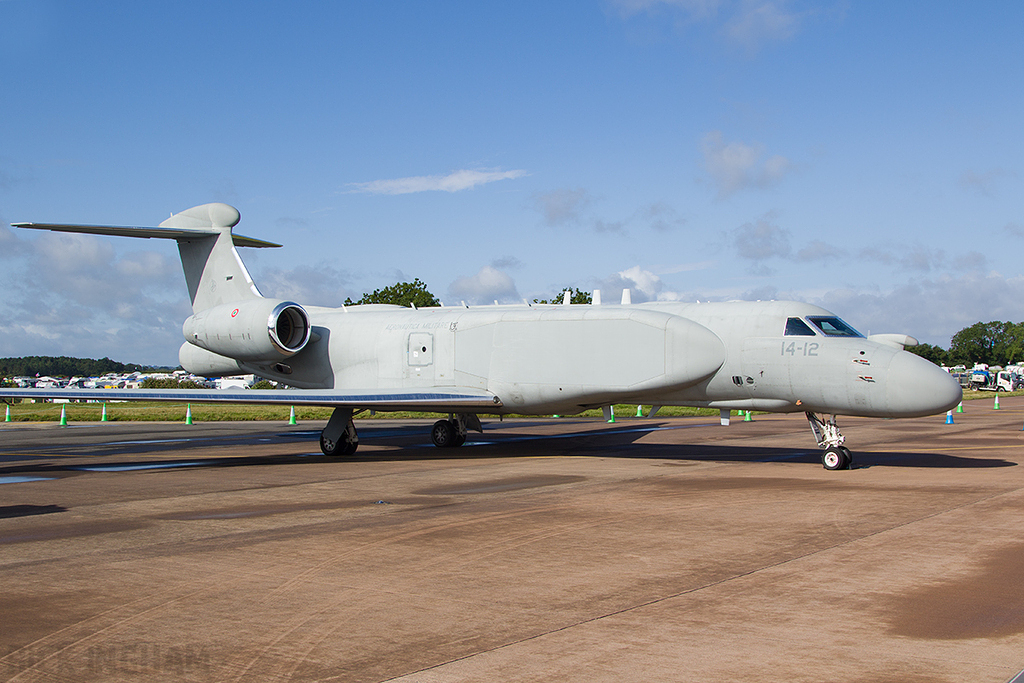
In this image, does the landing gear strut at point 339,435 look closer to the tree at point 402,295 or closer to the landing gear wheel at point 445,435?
the landing gear wheel at point 445,435

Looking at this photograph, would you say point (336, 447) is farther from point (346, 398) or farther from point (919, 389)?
point (919, 389)

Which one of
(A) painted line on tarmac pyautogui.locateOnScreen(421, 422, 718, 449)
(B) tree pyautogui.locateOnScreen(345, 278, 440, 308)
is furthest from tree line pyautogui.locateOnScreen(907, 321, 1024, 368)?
(A) painted line on tarmac pyautogui.locateOnScreen(421, 422, 718, 449)

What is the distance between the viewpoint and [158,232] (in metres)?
20.9

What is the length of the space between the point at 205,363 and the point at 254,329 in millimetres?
3683

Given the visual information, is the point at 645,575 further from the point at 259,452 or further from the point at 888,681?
the point at 259,452

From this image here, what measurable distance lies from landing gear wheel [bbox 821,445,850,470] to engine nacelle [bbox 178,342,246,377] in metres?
14.4

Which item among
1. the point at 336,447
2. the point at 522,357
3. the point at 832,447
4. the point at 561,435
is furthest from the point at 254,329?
the point at 832,447

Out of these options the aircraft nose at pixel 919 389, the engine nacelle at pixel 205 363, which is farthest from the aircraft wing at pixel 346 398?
the aircraft nose at pixel 919 389

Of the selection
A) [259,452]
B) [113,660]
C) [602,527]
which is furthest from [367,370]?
[113,660]

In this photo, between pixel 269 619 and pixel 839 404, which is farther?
pixel 839 404

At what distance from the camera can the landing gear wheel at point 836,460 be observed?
47.1ft

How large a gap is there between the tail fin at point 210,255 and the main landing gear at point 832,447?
13647mm

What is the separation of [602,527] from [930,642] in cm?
431

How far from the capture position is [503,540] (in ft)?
27.6
